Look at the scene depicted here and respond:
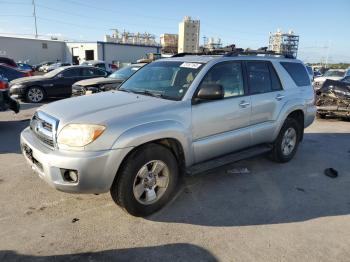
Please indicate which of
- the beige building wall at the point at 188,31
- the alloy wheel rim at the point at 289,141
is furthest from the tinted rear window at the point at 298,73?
the beige building wall at the point at 188,31

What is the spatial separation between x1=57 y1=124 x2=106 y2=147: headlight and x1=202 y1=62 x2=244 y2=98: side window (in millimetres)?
1620

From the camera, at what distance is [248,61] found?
5.07 meters

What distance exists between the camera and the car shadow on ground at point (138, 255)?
3053 millimetres

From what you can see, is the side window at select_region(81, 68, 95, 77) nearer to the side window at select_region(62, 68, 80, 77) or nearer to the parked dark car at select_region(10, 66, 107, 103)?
the parked dark car at select_region(10, 66, 107, 103)

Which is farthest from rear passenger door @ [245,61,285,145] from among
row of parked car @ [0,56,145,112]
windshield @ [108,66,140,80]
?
windshield @ [108,66,140,80]

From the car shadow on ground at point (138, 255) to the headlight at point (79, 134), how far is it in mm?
1051

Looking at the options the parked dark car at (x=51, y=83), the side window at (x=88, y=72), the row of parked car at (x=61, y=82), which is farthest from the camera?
the side window at (x=88, y=72)

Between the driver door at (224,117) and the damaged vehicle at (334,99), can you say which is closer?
the driver door at (224,117)

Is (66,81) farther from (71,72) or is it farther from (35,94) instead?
(35,94)

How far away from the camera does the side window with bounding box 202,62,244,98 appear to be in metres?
4.47

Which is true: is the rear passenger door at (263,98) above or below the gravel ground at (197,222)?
above

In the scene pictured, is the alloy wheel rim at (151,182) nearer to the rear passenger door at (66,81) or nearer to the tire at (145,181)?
the tire at (145,181)

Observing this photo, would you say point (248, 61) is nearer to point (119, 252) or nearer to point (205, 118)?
point (205, 118)

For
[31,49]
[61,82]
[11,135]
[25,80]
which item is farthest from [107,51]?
[11,135]
